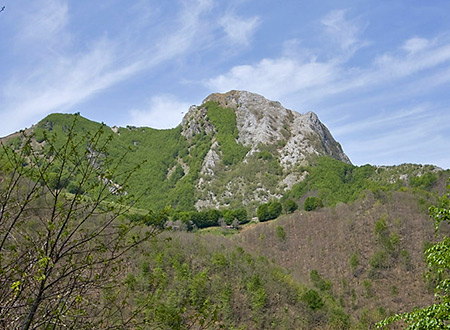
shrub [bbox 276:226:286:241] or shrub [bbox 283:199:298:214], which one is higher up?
shrub [bbox 283:199:298:214]

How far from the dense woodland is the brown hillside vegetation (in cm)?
22

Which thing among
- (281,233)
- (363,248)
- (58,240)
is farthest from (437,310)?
(281,233)

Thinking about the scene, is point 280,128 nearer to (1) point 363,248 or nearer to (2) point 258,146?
(2) point 258,146

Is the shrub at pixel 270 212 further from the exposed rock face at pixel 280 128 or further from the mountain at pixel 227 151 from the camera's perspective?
the exposed rock face at pixel 280 128

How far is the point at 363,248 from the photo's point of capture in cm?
6397

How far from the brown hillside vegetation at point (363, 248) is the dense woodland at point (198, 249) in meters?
0.22

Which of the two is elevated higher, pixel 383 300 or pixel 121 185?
pixel 121 185

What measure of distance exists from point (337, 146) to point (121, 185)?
5791 inches

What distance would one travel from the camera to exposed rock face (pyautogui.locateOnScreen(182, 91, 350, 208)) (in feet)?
357

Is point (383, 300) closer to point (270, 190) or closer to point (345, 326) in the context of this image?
point (345, 326)

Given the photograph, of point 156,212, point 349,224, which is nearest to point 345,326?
point 349,224

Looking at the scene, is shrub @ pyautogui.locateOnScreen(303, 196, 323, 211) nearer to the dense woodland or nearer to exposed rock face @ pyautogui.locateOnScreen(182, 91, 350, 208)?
the dense woodland

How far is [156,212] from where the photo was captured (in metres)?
5.68

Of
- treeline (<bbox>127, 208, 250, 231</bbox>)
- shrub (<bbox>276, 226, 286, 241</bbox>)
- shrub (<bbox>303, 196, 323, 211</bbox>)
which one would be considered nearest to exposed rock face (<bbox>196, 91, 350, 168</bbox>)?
treeline (<bbox>127, 208, 250, 231</bbox>)
